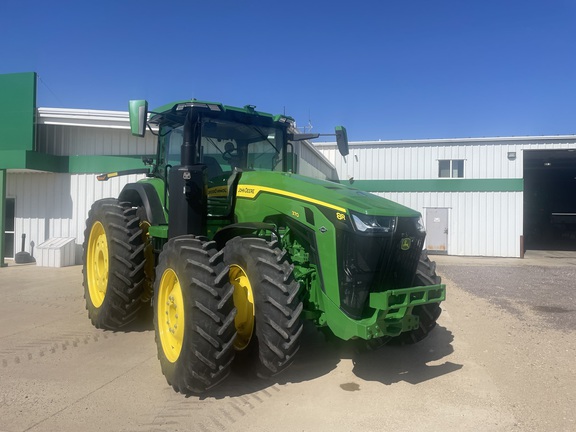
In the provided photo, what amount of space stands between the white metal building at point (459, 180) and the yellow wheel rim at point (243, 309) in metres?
14.4

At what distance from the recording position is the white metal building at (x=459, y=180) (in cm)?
1775

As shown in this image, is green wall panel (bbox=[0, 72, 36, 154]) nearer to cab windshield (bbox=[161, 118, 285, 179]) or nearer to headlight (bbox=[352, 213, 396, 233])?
cab windshield (bbox=[161, 118, 285, 179])

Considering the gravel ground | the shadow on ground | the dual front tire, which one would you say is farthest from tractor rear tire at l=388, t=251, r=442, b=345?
the gravel ground

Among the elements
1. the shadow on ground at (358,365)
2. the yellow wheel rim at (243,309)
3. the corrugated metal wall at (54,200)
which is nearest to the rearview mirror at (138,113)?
the yellow wheel rim at (243,309)

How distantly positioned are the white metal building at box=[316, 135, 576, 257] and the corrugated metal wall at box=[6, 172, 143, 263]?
A: 9658mm

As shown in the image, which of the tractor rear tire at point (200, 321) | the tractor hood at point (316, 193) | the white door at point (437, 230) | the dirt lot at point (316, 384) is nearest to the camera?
the dirt lot at point (316, 384)

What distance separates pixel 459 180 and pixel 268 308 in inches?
626

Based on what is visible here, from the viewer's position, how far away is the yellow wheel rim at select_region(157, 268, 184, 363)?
419 cm

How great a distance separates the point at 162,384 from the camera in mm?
4258

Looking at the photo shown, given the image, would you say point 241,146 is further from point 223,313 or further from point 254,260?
point 223,313

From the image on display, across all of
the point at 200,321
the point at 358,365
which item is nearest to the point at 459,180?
the point at 358,365

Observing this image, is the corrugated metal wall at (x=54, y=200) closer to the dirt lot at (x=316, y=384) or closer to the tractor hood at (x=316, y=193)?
the dirt lot at (x=316, y=384)

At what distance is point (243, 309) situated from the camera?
4.36m

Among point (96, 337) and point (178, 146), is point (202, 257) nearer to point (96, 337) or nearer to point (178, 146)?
point (178, 146)
